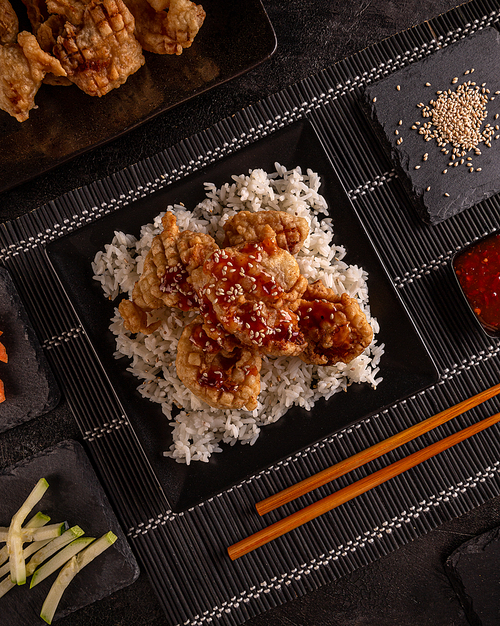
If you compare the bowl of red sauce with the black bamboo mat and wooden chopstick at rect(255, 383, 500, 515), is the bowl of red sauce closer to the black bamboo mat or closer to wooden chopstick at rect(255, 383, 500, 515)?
the black bamboo mat

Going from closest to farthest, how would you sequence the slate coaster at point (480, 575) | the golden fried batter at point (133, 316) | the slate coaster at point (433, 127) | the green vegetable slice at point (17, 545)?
the golden fried batter at point (133, 316)
the green vegetable slice at point (17, 545)
the slate coaster at point (433, 127)
the slate coaster at point (480, 575)

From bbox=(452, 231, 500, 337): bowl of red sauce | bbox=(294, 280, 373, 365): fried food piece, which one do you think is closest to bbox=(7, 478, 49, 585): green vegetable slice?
bbox=(294, 280, 373, 365): fried food piece

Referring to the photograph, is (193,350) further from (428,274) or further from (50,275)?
(428,274)

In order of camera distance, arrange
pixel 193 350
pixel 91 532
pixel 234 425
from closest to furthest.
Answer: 1. pixel 193 350
2. pixel 234 425
3. pixel 91 532

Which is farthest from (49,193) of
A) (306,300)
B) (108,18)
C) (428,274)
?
(428,274)

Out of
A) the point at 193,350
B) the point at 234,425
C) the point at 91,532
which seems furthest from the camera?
the point at 91,532

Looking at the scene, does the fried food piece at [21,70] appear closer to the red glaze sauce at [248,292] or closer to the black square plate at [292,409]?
the black square plate at [292,409]

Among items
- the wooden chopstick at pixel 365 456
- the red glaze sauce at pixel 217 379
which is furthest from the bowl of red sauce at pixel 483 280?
the red glaze sauce at pixel 217 379
